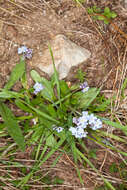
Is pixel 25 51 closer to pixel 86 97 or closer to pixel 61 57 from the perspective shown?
pixel 61 57

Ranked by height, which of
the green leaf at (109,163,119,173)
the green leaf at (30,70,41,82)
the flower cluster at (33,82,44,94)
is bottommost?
the green leaf at (109,163,119,173)

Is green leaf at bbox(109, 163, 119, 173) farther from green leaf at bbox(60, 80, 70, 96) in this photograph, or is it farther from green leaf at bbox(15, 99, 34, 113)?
green leaf at bbox(15, 99, 34, 113)

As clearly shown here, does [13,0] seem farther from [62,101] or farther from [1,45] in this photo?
[62,101]

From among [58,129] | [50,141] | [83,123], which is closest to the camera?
[83,123]

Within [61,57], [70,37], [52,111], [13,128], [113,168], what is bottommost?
[113,168]

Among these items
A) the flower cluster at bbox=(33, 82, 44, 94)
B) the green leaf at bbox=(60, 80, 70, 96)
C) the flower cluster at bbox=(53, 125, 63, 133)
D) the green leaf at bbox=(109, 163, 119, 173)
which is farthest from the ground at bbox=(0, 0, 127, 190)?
the flower cluster at bbox=(53, 125, 63, 133)

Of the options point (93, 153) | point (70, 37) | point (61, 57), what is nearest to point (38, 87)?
point (61, 57)
